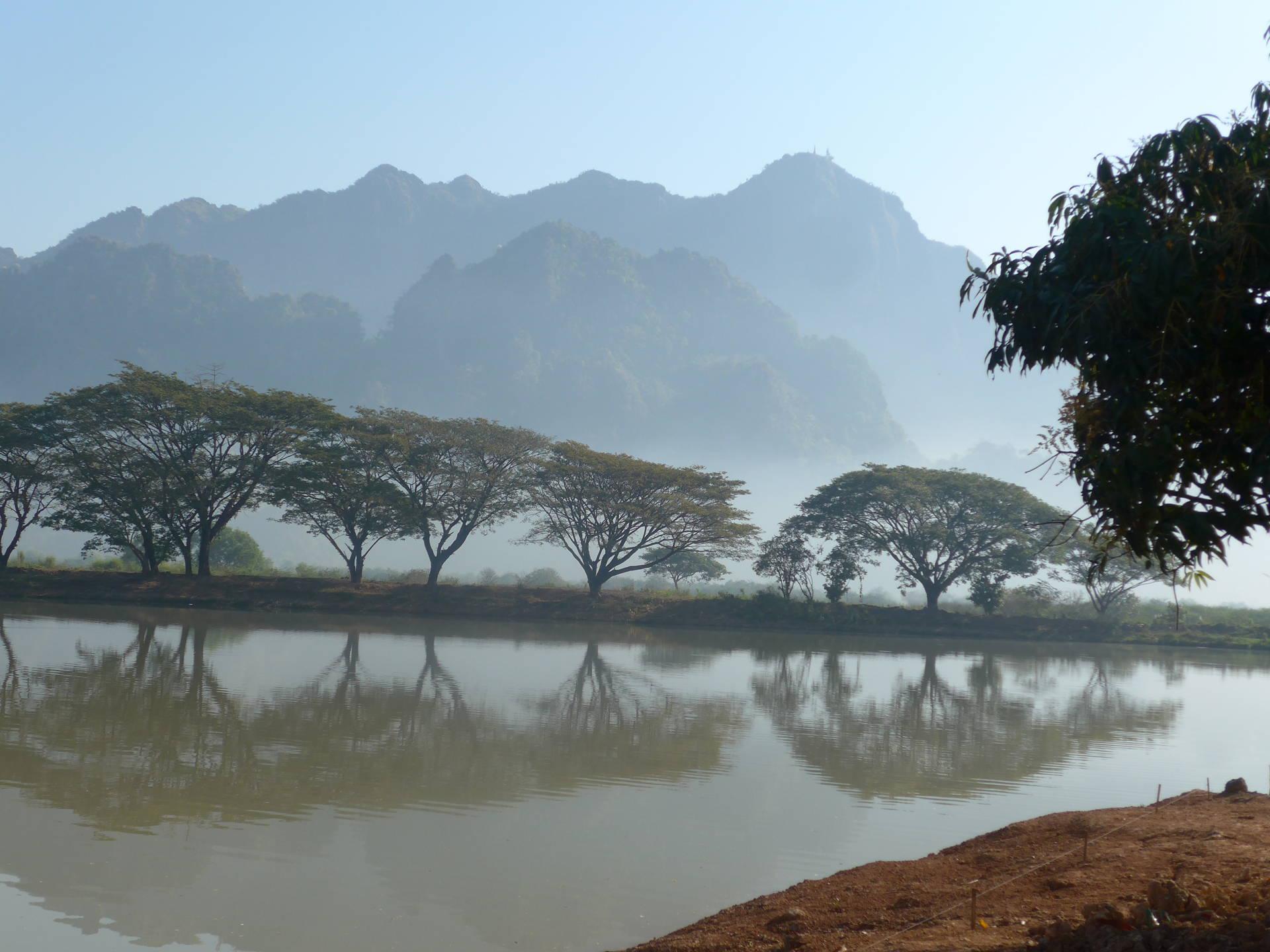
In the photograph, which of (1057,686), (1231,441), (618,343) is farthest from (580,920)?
(618,343)

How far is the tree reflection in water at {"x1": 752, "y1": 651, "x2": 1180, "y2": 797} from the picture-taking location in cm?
1116

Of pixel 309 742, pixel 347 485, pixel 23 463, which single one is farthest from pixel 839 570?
pixel 23 463

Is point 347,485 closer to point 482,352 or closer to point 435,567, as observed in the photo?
point 435,567

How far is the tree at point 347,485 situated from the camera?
40562 mm

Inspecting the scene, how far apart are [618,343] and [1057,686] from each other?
160454 mm

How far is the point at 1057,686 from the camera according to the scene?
22.7 m

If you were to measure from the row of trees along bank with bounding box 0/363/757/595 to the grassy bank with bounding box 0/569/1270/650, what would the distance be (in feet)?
5.90

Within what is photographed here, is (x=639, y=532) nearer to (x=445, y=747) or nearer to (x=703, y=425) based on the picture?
(x=445, y=747)

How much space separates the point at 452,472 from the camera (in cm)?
4244

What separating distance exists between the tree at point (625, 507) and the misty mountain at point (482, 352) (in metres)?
110

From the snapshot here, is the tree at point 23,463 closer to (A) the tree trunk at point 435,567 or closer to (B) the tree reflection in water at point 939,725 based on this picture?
(A) the tree trunk at point 435,567

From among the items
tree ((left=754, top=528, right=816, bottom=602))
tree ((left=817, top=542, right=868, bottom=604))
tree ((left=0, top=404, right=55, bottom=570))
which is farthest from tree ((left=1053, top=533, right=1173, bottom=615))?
tree ((left=0, top=404, right=55, bottom=570))

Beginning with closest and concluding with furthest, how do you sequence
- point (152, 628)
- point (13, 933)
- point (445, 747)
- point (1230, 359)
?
point (1230, 359) → point (13, 933) → point (445, 747) → point (152, 628)

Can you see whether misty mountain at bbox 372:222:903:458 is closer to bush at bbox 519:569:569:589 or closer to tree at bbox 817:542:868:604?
bush at bbox 519:569:569:589
